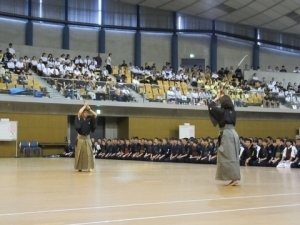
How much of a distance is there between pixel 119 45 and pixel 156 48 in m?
3.29

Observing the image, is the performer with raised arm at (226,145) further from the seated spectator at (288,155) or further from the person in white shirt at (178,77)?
the person in white shirt at (178,77)

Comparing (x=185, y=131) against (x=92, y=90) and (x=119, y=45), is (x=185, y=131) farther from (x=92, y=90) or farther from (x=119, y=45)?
(x=119, y=45)

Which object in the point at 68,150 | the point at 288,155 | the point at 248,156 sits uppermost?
the point at 288,155

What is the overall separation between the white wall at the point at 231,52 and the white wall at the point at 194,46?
4.12ft

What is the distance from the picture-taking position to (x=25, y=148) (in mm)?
29812

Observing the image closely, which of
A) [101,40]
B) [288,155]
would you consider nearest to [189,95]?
[288,155]

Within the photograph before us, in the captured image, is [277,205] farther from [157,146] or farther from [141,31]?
[141,31]

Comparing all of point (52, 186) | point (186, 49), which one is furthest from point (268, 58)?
point (52, 186)

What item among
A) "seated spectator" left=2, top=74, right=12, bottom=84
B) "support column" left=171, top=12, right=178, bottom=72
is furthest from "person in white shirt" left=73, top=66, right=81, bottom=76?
"support column" left=171, top=12, right=178, bottom=72

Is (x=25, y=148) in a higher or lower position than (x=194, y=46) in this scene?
lower

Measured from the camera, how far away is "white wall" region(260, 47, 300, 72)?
4769 centimetres

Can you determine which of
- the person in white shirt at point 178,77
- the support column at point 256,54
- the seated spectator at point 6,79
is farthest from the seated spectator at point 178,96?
the support column at point 256,54

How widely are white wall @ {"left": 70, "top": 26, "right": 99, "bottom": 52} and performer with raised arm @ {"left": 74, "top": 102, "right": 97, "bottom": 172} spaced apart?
2607 cm

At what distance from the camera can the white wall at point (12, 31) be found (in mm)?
38375
